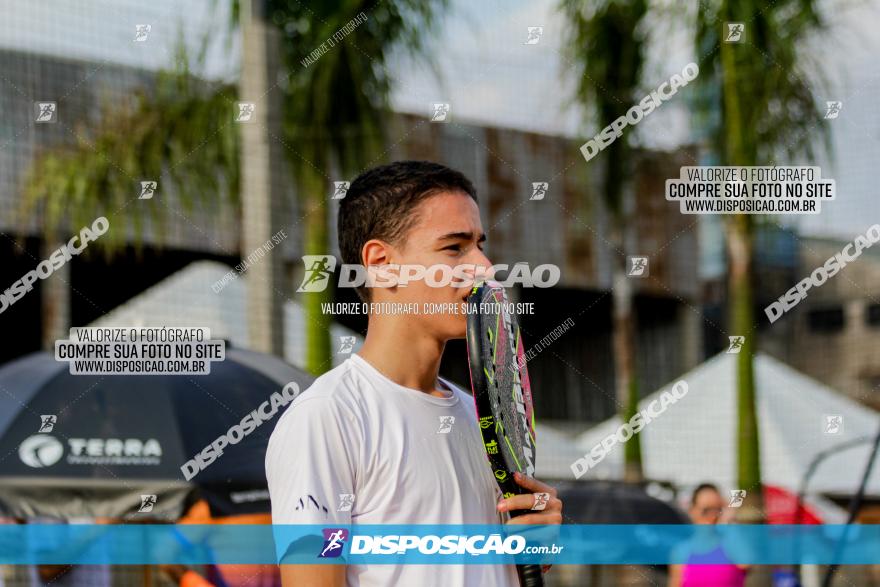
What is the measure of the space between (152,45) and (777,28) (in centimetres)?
303

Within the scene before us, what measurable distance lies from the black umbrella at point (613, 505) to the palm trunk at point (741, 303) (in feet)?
1.40

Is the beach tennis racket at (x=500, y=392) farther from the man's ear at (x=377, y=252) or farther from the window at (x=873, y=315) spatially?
the window at (x=873, y=315)

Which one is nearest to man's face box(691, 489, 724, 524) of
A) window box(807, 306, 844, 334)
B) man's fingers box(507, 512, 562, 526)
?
window box(807, 306, 844, 334)

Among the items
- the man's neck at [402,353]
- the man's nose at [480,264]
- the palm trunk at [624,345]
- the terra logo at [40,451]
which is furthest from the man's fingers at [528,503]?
the palm trunk at [624,345]

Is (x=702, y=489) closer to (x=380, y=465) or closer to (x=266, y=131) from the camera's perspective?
(x=266, y=131)

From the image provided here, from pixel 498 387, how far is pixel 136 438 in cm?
296

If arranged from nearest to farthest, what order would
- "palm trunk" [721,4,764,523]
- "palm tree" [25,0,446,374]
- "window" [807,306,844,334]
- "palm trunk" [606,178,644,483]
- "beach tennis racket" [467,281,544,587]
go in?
"beach tennis racket" [467,281,544,587]
"palm tree" [25,0,446,374]
"palm trunk" [721,4,764,523]
"palm trunk" [606,178,644,483]
"window" [807,306,844,334]

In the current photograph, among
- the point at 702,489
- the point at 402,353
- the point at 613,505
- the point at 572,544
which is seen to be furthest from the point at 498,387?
the point at 613,505

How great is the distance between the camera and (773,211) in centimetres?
541

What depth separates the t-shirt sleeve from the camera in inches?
81.5

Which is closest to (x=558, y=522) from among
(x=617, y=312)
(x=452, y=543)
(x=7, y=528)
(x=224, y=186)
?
(x=452, y=543)

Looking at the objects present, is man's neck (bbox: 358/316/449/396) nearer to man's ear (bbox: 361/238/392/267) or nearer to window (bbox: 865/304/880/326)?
man's ear (bbox: 361/238/392/267)

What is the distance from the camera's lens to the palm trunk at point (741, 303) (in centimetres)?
578

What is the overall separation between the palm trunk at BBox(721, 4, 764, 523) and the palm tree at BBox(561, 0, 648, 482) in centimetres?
46
